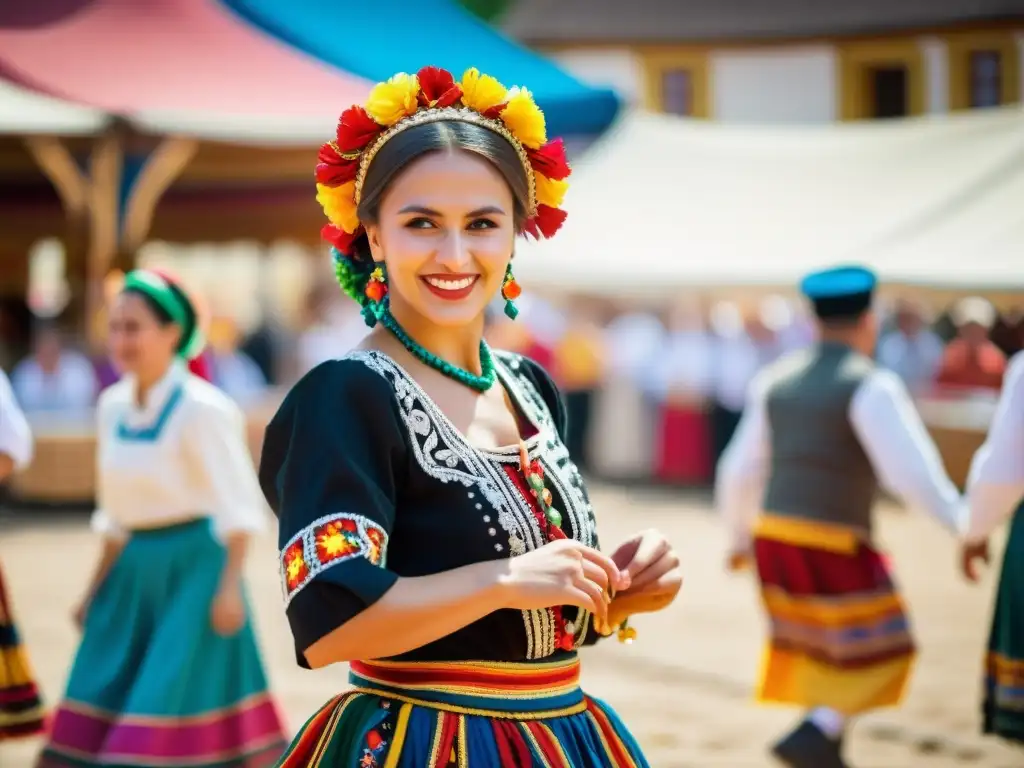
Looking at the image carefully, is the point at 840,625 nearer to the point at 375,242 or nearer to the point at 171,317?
the point at 171,317

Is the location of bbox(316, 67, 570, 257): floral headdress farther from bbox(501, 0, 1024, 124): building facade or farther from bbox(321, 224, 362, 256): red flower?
bbox(501, 0, 1024, 124): building facade

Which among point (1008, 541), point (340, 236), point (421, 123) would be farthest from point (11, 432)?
point (1008, 541)

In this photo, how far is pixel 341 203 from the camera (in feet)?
8.41

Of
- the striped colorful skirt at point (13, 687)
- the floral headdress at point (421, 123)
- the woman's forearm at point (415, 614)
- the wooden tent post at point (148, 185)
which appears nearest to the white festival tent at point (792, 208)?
the wooden tent post at point (148, 185)

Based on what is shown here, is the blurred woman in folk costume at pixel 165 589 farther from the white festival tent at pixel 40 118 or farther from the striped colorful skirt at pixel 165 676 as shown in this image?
the white festival tent at pixel 40 118

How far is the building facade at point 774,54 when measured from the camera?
27.1m

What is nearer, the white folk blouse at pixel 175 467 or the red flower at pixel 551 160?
the red flower at pixel 551 160

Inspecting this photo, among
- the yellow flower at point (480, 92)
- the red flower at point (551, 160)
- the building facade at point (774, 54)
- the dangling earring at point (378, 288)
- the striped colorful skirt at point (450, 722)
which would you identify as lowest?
the striped colorful skirt at point (450, 722)

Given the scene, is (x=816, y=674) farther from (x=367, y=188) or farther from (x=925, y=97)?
(x=925, y=97)

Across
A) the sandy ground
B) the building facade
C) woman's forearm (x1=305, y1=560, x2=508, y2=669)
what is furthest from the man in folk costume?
the building facade

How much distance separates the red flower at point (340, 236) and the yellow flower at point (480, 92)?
29 cm

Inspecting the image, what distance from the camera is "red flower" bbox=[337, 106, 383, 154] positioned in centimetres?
249

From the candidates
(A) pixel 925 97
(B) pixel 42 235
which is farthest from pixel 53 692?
(A) pixel 925 97

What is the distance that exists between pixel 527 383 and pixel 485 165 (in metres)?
0.48
